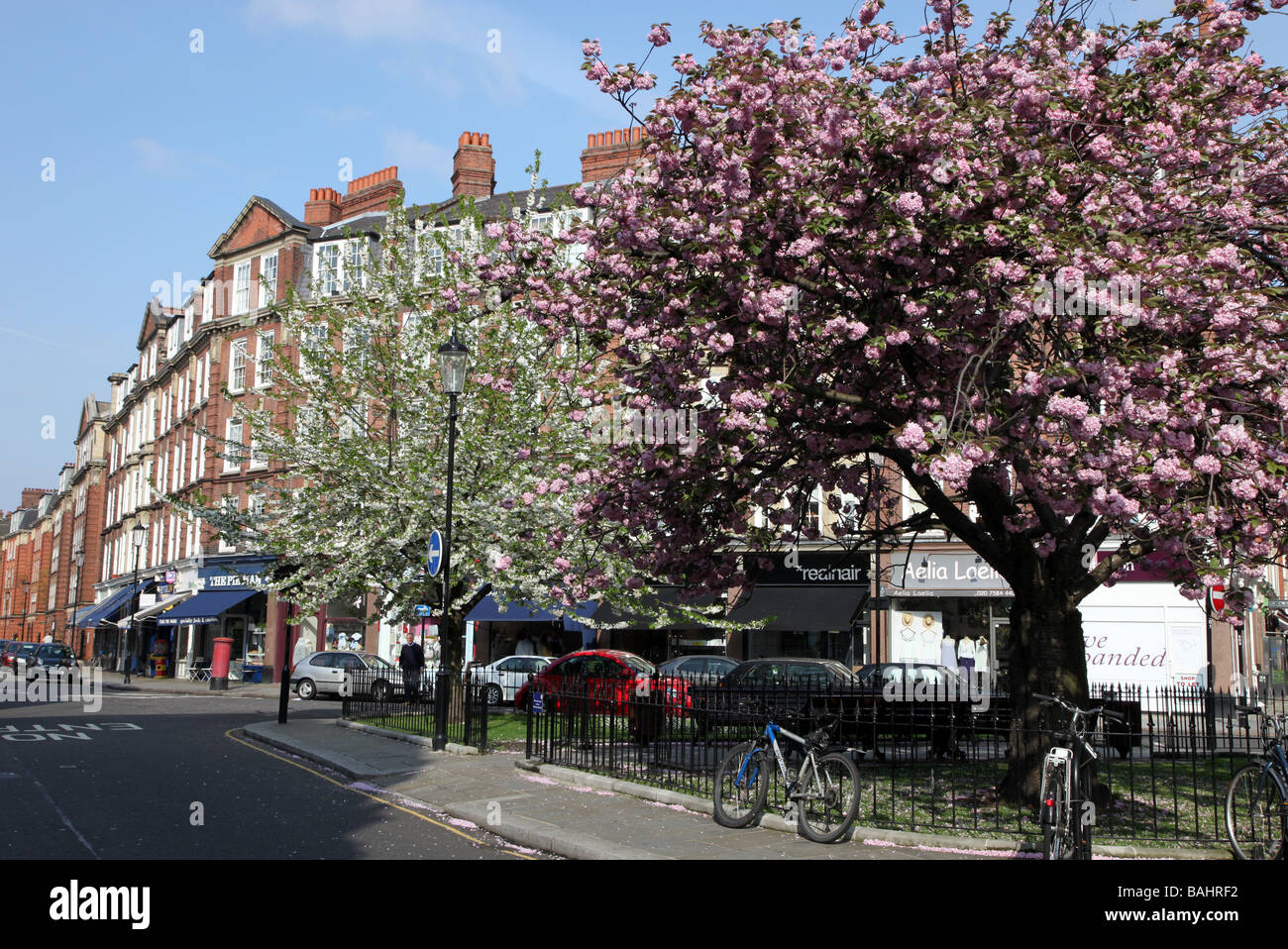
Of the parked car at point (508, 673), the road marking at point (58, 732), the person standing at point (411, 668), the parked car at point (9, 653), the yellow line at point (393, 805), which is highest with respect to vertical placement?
the person standing at point (411, 668)

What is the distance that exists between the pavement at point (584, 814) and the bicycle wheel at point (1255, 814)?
0.26 m

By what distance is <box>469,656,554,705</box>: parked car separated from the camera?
28375 millimetres

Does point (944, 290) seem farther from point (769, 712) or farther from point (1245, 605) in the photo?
point (769, 712)

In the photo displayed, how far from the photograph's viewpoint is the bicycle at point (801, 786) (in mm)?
9453

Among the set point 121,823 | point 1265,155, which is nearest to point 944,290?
point 1265,155

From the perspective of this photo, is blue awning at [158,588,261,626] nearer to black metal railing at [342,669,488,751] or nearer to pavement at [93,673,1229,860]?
black metal railing at [342,669,488,751]

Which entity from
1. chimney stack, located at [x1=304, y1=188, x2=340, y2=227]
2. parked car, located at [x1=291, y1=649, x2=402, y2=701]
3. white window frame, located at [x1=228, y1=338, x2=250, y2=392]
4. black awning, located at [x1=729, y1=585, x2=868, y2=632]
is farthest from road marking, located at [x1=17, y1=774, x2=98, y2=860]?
chimney stack, located at [x1=304, y1=188, x2=340, y2=227]

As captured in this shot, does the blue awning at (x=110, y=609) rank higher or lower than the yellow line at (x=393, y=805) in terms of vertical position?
higher

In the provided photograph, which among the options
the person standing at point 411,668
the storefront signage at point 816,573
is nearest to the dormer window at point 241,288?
the person standing at point 411,668

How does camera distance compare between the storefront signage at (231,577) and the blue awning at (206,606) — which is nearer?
the blue awning at (206,606)

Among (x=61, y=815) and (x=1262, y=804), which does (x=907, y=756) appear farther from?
(x=61, y=815)

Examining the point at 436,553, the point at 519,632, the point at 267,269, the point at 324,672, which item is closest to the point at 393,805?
the point at 436,553

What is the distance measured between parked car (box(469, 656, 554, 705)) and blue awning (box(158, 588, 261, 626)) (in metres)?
16.7

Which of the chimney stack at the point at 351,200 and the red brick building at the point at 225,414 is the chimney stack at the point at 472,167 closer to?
the red brick building at the point at 225,414
